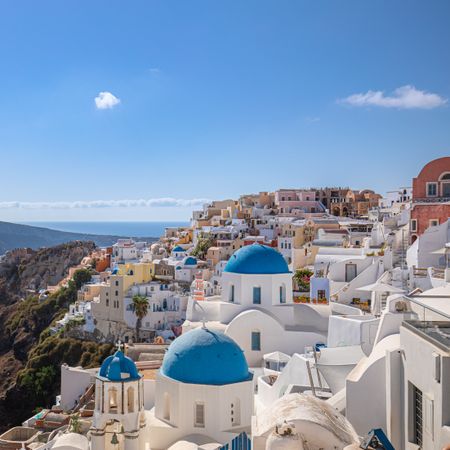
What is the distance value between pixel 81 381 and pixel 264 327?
11.5 meters

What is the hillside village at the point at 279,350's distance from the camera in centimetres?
851

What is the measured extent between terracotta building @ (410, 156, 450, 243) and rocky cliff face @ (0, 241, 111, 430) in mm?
23234

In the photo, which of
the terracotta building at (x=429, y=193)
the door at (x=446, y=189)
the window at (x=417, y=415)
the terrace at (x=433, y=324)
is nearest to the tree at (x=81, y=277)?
the terracotta building at (x=429, y=193)

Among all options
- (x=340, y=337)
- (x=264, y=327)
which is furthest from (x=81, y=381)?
(x=340, y=337)

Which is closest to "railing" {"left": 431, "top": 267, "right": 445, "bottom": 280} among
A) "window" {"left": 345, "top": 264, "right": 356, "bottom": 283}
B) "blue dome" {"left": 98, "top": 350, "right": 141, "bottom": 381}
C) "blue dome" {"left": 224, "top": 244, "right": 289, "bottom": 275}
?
"blue dome" {"left": 224, "top": 244, "right": 289, "bottom": 275}

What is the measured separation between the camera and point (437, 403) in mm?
7801

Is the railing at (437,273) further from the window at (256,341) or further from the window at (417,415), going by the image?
the window at (417,415)

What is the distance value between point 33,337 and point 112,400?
42.6 m

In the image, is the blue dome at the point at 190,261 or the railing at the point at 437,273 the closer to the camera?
the railing at the point at 437,273

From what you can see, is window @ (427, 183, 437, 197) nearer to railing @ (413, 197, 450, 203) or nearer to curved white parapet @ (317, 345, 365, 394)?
railing @ (413, 197, 450, 203)

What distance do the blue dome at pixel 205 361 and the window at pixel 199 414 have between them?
0.60 meters

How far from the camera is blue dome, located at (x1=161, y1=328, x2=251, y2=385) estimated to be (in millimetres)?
14258

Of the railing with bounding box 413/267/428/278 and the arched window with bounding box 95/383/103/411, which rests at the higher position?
the railing with bounding box 413/267/428/278

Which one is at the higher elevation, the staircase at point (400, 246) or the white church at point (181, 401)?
the staircase at point (400, 246)
